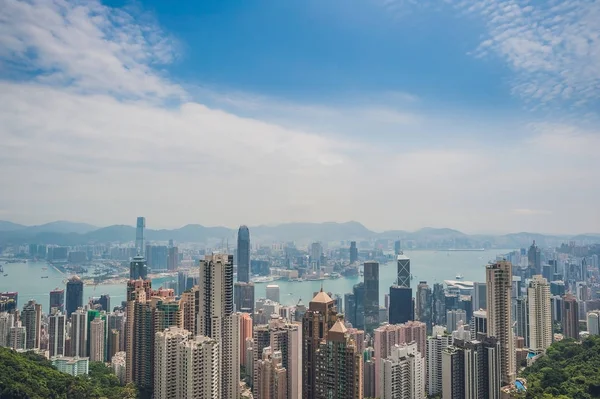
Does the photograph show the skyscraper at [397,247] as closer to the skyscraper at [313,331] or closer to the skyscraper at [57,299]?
the skyscraper at [57,299]

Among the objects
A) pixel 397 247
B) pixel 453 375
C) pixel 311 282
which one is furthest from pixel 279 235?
pixel 453 375

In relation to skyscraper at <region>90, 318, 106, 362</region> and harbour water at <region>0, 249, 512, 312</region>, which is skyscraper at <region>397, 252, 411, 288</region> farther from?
skyscraper at <region>90, 318, 106, 362</region>

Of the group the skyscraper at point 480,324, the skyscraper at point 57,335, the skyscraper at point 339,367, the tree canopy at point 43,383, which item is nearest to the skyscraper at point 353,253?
the skyscraper at point 480,324

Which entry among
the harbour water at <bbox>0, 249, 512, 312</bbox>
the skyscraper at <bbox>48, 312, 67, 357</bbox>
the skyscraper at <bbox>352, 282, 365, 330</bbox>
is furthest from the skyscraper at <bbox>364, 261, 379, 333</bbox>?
the skyscraper at <bbox>48, 312, 67, 357</bbox>

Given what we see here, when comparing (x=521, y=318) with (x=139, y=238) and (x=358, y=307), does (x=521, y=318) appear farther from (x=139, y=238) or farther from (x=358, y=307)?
(x=139, y=238)

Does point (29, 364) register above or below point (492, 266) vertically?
below

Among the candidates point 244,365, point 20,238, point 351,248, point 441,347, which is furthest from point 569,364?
point 351,248

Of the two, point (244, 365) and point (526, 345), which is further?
point (526, 345)

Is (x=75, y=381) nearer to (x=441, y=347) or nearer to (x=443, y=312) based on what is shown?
(x=441, y=347)
